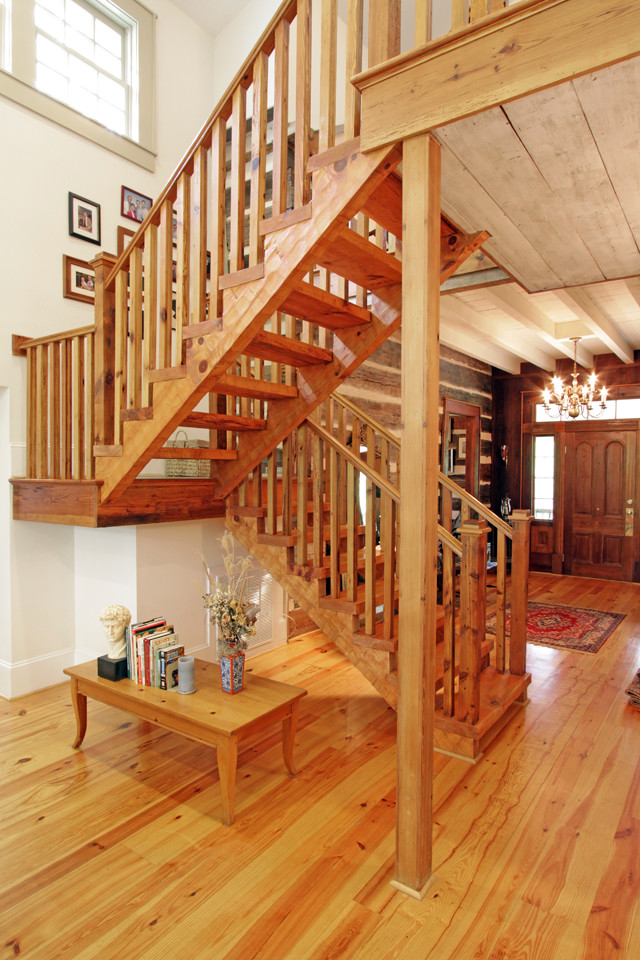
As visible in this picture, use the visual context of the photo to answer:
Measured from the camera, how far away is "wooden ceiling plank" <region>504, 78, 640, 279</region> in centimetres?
189

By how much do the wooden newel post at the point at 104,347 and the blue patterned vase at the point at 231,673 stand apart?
1.33 meters

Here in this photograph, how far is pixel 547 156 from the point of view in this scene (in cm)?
216

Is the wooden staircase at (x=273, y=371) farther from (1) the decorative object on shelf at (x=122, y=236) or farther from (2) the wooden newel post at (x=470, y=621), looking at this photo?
(1) the decorative object on shelf at (x=122, y=236)

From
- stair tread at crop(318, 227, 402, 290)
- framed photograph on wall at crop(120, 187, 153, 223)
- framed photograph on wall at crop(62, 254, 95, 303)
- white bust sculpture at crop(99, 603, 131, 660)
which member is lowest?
white bust sculpture at crop(99, 603, 131, 660)

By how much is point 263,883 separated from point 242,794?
0.60 metres

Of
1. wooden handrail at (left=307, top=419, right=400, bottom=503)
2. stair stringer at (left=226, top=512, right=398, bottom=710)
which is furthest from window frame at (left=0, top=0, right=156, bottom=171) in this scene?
stair stringer at (left=226, top=512, right=398, bottom=710)

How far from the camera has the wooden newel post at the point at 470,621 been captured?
296 centimetres

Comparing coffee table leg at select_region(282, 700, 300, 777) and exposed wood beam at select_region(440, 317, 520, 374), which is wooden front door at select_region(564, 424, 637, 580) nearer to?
exposed wood beam at select_region(440, 317, 520, 374)

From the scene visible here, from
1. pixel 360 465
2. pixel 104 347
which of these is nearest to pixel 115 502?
pixel 104 347

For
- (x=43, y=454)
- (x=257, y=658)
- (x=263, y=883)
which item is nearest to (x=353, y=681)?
(x=257, y=658)

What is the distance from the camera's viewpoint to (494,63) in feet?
5.83

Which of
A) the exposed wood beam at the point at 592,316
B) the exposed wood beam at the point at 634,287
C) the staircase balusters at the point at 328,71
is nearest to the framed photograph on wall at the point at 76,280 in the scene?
the staircase balusters at the point at 328,71

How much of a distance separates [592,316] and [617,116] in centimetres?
342

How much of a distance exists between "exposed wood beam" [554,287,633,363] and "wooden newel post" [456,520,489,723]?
2.26 meters
